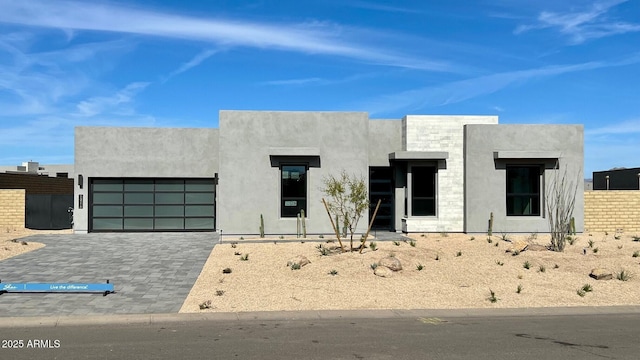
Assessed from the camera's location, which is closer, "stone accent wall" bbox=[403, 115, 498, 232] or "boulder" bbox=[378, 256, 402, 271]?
"boulder" bbox=[378, 256, 402, 271]

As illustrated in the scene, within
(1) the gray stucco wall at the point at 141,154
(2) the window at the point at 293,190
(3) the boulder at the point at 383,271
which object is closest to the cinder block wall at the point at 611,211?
(2) the window at the point at 293,190

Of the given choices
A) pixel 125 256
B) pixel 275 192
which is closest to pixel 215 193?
pixel 275 192

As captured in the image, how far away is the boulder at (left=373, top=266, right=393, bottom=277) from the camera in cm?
1223

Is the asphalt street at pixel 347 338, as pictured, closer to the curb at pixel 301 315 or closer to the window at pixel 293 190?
the curb at pixel 301 315

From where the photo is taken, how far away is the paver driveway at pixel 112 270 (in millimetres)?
9914

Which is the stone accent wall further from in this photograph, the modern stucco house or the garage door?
the garage door

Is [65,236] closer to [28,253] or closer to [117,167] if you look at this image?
[117,167]

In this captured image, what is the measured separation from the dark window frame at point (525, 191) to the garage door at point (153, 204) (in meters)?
12.4

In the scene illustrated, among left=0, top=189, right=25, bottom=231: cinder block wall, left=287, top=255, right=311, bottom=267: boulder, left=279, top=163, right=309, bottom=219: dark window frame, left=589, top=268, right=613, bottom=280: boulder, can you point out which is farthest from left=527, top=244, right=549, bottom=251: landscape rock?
left=0, top=189, right=25, bottom=231: cinder block wall

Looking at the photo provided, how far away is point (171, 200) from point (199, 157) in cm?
224

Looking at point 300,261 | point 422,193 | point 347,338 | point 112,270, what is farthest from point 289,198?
point 347,338

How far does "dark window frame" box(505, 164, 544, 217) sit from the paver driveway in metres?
11.9

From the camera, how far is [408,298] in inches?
420

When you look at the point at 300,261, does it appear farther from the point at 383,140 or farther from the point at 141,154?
the point at 141,154
